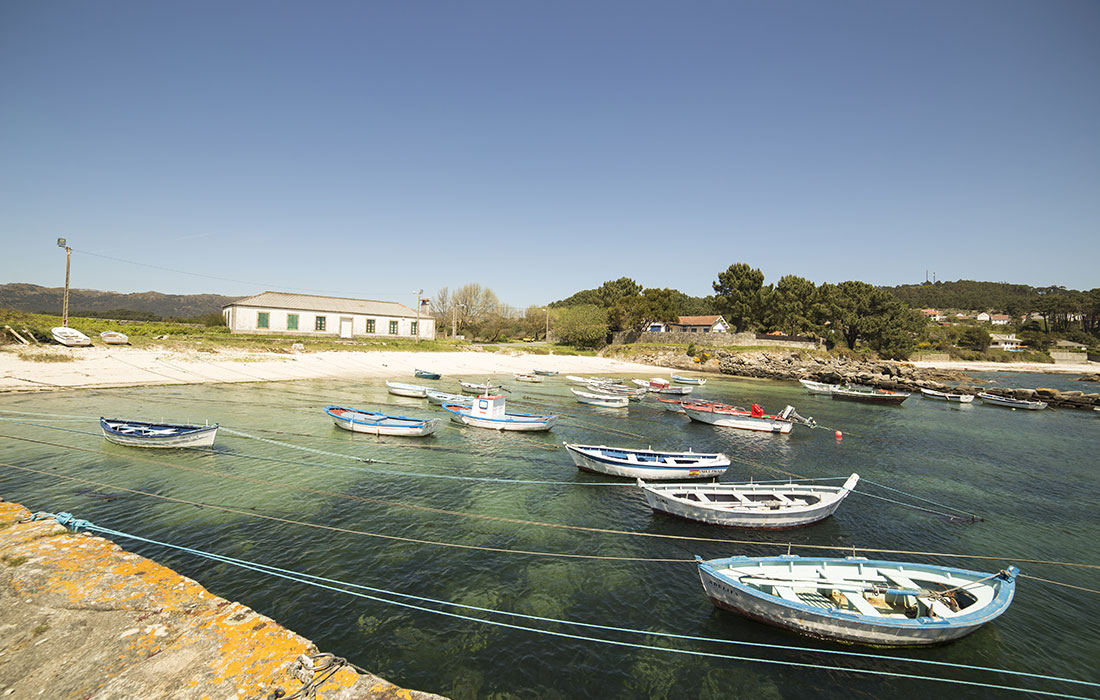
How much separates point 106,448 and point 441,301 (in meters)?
93.8

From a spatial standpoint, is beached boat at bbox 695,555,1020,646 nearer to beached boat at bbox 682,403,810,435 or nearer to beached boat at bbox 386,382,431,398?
beached boat at bbox 682,403,810,435

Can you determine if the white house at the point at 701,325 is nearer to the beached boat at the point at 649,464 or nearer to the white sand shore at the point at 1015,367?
the white sand shore at the point at 1015,367

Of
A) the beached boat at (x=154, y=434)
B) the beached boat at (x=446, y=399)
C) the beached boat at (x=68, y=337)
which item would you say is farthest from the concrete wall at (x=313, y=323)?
the beached boat at (x=154, y=434)

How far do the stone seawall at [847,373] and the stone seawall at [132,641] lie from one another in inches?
3098

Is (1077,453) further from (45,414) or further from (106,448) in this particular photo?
(45,414)

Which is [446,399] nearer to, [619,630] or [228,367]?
[228,367]

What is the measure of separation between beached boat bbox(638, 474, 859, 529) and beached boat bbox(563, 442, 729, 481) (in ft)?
7.88

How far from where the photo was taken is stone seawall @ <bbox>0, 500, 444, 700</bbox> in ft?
15.4

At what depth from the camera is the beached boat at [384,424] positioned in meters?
24.8

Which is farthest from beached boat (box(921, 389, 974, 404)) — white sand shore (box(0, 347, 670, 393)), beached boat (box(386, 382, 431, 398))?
beached boat (box(386, 382, 431, 398))

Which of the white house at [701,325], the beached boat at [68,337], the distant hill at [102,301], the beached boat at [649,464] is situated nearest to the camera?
the beached boat at [649,464]

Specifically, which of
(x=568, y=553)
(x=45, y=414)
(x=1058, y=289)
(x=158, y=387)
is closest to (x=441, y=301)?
(x=158, y=387)

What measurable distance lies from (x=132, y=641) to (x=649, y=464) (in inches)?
675

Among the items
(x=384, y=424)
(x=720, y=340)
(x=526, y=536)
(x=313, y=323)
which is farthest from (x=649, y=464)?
(x=720, y=340)
